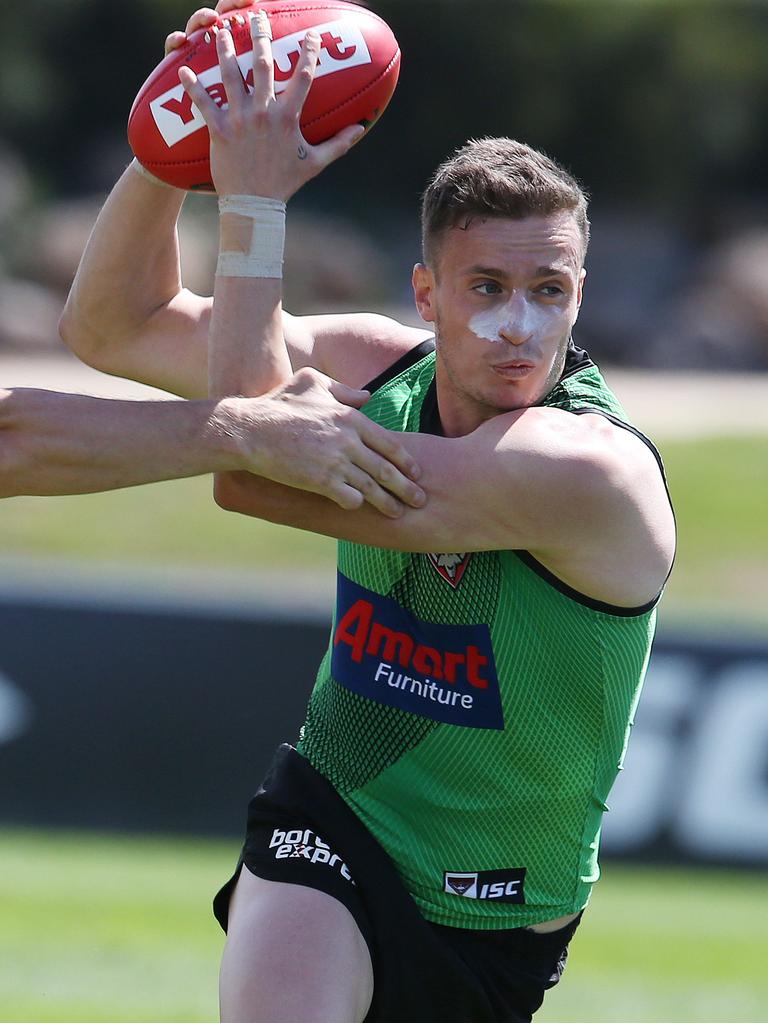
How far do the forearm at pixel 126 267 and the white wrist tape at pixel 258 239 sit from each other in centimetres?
40

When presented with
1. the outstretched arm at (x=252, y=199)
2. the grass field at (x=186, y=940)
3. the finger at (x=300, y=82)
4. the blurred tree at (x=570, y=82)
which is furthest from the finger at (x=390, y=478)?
the blurred tree at (x=570, y=82)

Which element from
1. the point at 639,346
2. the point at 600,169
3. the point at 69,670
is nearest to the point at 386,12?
the point at 600,169

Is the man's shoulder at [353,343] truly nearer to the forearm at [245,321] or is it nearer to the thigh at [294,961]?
the forearm at [245,321]

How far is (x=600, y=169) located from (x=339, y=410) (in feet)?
89.6

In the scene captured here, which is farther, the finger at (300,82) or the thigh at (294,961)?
the finger at (300,82)

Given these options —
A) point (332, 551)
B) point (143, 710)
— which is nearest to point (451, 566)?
point (143, 710)

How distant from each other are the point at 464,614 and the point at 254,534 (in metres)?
11.9

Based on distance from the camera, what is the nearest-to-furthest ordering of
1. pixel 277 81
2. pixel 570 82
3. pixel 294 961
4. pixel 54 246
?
1. pixel 294 961
2. pixel 277 81
3. pixel 54 246
4. pixel 570 82

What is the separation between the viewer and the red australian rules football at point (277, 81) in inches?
153

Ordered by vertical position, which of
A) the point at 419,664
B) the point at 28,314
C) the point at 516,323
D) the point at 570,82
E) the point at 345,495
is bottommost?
the point at 28,314

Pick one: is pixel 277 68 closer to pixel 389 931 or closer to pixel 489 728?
pixel 489 728

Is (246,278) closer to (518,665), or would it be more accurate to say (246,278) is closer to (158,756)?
(518,665)

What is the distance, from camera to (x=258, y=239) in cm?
377

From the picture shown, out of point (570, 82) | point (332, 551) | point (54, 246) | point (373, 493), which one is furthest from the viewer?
point (570, 82)
